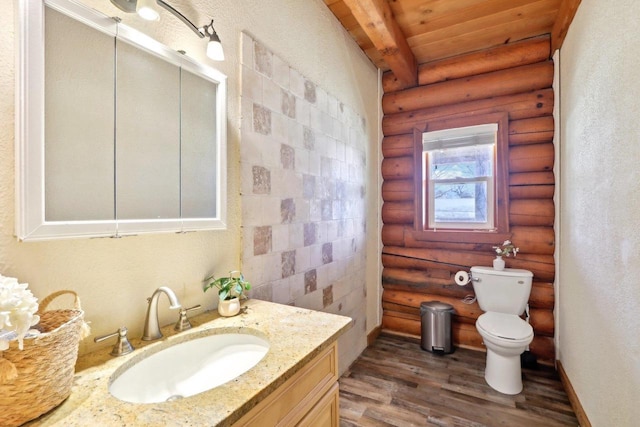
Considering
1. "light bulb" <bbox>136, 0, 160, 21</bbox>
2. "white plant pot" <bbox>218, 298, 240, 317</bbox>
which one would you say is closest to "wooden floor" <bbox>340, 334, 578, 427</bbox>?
"white plant pot" <bbox>218, 298, 240, 317</bbox>

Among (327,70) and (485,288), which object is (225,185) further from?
(485,288)

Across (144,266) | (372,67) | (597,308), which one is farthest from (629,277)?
(372,67)

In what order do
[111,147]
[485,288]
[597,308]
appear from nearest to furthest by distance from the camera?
[111,147] → [597,308] → [485,288]

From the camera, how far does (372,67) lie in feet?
10.1

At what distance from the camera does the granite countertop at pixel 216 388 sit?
0.66 meters

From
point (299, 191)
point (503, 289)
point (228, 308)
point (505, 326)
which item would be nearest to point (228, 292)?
point (228, 308)

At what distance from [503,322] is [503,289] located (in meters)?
0.33

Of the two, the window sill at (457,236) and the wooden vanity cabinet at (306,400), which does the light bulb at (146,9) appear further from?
the window sill at (457,236)

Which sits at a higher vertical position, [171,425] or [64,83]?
[64,83]

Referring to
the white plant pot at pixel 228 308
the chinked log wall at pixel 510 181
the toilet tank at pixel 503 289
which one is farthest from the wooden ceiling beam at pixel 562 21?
the white plant pot at pixel 228 308

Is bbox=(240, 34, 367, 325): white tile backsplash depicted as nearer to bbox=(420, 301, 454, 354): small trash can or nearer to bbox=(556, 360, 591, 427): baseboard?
bbox=(420, 301, 454, 354): small trash can

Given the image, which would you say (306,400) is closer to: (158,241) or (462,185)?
(158,241)

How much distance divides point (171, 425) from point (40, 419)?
0.30 meters

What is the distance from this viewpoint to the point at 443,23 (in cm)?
244
